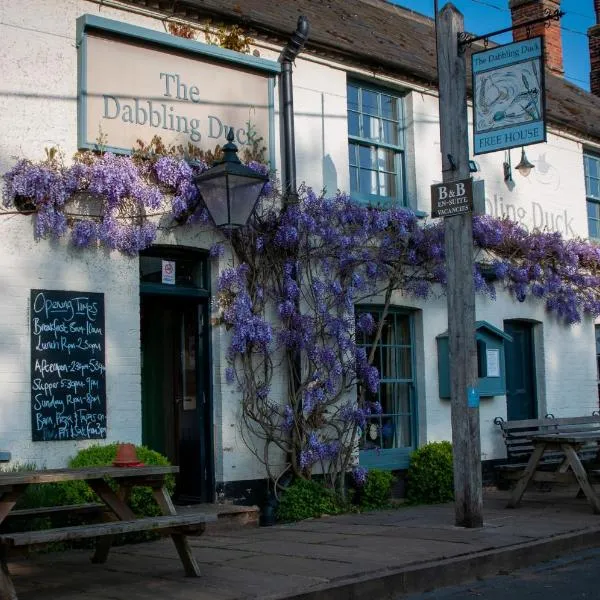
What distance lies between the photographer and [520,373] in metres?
14.7

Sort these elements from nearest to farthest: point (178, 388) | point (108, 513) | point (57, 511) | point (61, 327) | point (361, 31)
→ point (57, 511)
point (108, 513)
point (61, 327)
point (178, 388)
point (361, 31)

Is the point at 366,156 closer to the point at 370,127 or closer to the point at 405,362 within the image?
the point at 370,127

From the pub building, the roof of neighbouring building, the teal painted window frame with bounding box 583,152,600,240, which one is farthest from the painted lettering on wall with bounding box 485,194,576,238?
the roof of neighbouring building

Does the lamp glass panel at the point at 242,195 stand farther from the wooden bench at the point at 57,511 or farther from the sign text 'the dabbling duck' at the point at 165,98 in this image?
the wooden bench at the point at 57,511

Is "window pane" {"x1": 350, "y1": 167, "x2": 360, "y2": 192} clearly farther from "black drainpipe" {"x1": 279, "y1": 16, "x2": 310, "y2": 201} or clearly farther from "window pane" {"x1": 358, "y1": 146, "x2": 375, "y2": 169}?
"black drainpipe" {"x1": 279, "y1": 16, "x2": 310, "y2": 201}

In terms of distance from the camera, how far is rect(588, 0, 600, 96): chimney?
20031mm

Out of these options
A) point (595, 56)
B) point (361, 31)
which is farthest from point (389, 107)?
point (595, 56)

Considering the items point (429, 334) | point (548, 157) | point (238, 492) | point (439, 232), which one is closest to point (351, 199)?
point (439, 232)

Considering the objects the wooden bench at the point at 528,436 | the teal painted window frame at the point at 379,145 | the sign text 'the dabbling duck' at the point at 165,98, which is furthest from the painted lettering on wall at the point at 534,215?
the sign text 'the dabbling duck' at the point at 165,98

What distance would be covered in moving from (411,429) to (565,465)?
2222mm

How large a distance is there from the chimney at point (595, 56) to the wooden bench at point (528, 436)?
8905mm

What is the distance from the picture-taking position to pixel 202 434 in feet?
34.6

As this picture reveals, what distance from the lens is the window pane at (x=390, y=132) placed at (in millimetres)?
12961

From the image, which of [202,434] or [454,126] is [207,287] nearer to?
[202,434]
